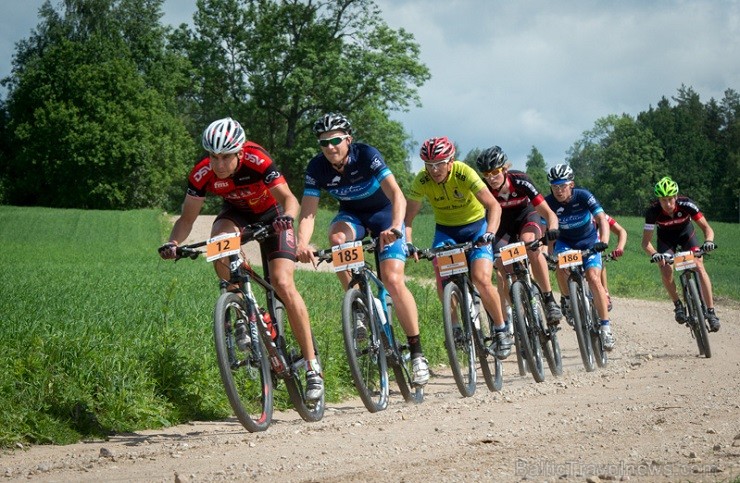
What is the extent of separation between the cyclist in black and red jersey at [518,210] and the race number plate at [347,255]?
10.6 ft

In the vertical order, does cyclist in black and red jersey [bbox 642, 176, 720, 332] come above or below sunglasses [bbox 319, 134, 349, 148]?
below

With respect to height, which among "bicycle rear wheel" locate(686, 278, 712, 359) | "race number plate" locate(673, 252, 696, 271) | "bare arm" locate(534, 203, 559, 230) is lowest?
"bicycle rear wheel" locate(686, 278, 712, 359)

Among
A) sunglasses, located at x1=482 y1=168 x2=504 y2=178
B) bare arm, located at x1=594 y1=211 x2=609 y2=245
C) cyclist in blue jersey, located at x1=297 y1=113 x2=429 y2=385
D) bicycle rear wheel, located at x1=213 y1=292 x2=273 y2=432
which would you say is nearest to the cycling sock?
cyclist in blue jersey, located at x1=297 y1=113 x2=429 y2=385

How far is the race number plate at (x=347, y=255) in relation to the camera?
328 inches

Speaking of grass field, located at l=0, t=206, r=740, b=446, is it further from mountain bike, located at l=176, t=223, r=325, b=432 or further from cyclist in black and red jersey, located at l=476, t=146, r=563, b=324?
cyclist in black and red jersey, located at l=476, t=146, r=563, b=324

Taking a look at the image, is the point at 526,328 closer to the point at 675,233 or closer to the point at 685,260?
the point at 685,260

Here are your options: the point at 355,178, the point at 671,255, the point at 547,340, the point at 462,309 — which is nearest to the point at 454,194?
the point at 462,309

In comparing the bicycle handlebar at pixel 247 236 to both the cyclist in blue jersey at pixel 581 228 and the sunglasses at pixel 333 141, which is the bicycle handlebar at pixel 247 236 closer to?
the sunglasses at pixel 333 141

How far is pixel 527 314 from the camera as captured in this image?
10695 mm

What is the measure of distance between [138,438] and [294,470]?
2381mm

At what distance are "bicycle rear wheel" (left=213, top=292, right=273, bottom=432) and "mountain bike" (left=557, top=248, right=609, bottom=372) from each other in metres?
5.33

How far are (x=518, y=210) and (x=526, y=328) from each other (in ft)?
5.82

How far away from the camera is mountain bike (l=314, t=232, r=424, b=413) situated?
822 cm

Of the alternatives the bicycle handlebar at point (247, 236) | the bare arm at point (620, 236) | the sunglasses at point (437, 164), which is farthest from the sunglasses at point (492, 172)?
the bicycle handlebar at point (247, 236)
